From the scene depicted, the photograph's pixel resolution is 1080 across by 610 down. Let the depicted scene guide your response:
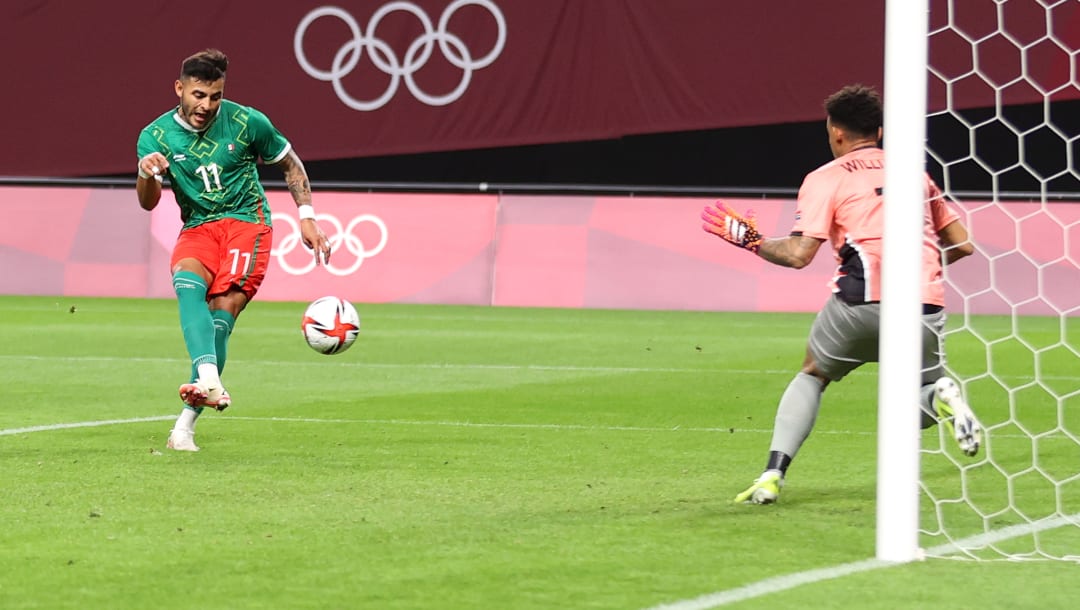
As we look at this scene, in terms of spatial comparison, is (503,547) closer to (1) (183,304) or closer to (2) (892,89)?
(2) (892,89)

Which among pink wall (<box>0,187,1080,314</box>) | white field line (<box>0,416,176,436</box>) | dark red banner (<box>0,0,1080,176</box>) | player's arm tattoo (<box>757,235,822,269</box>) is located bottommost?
white field line (<box>0,416,176,436</box>)

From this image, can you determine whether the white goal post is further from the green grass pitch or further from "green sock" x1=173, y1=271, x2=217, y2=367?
"green sock" x1=173, y1=271, x2=217, y2=367

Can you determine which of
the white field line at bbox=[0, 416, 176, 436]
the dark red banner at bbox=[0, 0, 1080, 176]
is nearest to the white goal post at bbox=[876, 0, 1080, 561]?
the dark red banner at bbox=[0, 0, 1080, 176]

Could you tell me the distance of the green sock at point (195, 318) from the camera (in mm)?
7590

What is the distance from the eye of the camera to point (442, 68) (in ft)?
68.9

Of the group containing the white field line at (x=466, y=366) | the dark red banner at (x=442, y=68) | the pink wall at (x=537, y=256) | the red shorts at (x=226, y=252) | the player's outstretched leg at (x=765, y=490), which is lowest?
the player's outstretched leg at (x=765, y=490)

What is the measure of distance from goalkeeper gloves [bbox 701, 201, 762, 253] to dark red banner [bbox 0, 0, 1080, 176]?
14.1 meters

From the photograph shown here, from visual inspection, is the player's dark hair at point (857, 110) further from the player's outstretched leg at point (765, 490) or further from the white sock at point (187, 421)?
the white sock at point (187, 421)

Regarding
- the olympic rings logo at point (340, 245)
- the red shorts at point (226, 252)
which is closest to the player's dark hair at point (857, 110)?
the red shorts at point (226, 252)

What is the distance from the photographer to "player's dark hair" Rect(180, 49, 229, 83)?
25.2 feet

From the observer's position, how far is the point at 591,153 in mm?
23047

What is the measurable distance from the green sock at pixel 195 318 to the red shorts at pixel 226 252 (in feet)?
0.44

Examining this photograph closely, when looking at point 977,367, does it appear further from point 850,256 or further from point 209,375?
point 209,375

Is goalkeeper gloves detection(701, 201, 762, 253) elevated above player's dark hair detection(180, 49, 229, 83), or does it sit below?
below
